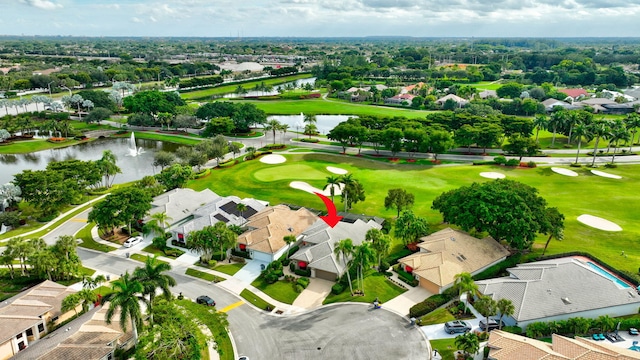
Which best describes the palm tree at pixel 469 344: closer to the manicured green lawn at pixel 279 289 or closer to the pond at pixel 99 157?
the manicured green lawn at pixel 279 289

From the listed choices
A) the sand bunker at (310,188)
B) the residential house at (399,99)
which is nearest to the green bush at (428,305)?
the sand bunker at (310,188)

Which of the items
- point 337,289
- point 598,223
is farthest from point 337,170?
point 598,223

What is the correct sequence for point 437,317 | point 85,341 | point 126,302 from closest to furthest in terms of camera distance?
1. point 126,302
2. point 85,341
3. point 437,317

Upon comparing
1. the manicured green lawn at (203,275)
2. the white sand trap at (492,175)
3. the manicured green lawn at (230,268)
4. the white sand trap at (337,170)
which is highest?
the white sand trap at (492,175)

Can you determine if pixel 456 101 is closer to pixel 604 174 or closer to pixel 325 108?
pixel 325 108

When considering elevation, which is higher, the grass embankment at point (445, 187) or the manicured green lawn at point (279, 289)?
the grass embankment at point (445, 187)

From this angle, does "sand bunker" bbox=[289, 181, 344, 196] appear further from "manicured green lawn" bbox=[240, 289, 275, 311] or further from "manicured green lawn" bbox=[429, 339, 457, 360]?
"manicured green lawn" bbox=[429, 339, 457, 360]

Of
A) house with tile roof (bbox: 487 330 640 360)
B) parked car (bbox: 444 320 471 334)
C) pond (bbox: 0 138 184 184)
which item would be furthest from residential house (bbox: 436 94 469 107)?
house with tile roof (bbox: 487 330 640 360)
